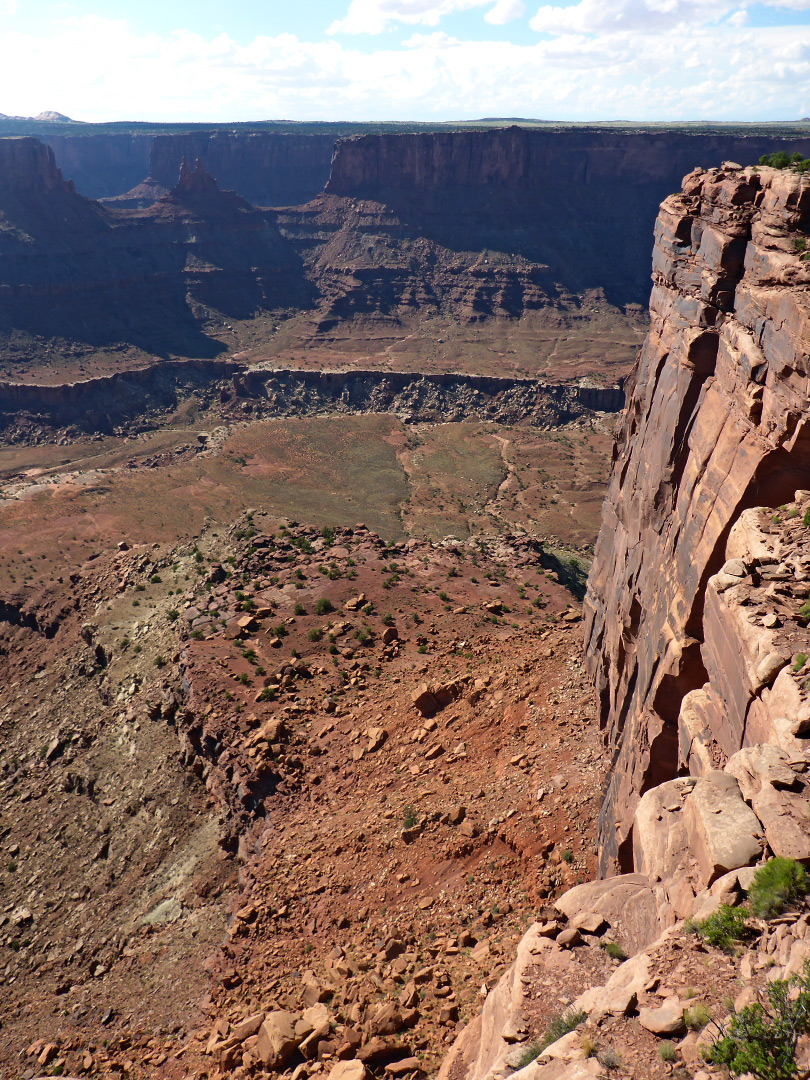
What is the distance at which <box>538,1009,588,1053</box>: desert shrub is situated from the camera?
1129 cm

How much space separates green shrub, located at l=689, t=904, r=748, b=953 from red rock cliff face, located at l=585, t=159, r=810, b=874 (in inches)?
110

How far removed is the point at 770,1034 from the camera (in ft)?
27.6

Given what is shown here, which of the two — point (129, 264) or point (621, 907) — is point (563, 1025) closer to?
point (621, 907)

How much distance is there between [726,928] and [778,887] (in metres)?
0.90

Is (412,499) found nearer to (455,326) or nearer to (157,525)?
A: (157,525)

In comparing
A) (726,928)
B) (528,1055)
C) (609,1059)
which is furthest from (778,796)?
(528,1055)

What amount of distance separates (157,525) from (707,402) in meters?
56.4

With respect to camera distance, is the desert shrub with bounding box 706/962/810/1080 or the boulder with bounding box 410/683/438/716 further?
the boulder with bounding box 410/683/438/716

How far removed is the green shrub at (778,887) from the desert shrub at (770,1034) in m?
1.15

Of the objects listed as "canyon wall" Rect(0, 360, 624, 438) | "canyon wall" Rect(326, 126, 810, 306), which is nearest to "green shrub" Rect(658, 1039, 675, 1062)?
"canyon wall" Rect(0, 360, 624, 438)

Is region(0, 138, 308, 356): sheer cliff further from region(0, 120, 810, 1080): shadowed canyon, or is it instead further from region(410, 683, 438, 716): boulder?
region(410, 683, 438, 716): boulder

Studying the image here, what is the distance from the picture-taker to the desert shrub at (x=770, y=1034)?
8180 mm

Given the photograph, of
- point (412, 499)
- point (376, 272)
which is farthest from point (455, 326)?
point (412, 499)

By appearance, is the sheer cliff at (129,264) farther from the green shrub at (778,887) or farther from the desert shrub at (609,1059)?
the green shrub at (778,887)
